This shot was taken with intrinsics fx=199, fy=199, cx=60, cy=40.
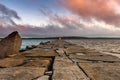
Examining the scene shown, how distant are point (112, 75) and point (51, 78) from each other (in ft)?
3.54

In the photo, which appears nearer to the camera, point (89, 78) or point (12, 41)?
point (89, 78)

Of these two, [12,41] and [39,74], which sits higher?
[12,41]

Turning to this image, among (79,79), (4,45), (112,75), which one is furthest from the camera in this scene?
(4,45)

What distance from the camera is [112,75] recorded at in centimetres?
338

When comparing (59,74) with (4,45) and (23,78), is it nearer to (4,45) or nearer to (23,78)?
(23,78)

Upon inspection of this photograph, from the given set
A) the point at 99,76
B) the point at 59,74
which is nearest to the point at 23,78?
the point at 59,74

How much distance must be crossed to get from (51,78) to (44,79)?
11cm

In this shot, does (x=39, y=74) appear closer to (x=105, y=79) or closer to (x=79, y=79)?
(x=79, y=79)

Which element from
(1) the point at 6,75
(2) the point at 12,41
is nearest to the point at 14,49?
(2) the point at 12,41

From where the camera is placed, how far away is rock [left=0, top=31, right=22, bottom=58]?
20.9 feet

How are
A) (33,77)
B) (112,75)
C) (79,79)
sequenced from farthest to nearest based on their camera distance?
(112,75) → (33,77) → (79,79)

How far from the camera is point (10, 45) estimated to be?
257 inches

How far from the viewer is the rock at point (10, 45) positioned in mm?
6377

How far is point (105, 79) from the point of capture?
3.09 metres
